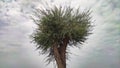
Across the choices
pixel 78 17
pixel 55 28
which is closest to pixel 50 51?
pixel 55 28

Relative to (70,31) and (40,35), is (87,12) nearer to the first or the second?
(70,31)

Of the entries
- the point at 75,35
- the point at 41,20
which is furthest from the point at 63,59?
the point at 41,20

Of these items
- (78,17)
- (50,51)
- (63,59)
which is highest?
(78,17)

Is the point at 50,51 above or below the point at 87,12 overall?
below

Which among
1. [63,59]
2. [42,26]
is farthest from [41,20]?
[63,59]

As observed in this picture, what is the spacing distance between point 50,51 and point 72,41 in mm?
1874

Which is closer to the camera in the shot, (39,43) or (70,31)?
(70,31)

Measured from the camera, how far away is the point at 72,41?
17984 mm

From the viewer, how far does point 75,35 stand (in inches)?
679

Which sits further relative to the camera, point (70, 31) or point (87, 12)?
point (87, 12)

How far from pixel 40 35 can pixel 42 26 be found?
711 millimetres

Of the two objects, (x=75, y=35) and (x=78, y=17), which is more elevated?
(x=78, y=17)

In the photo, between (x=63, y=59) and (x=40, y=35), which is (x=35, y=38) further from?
(x=63, y=59)

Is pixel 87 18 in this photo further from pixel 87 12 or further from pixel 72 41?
pixel 72 41
